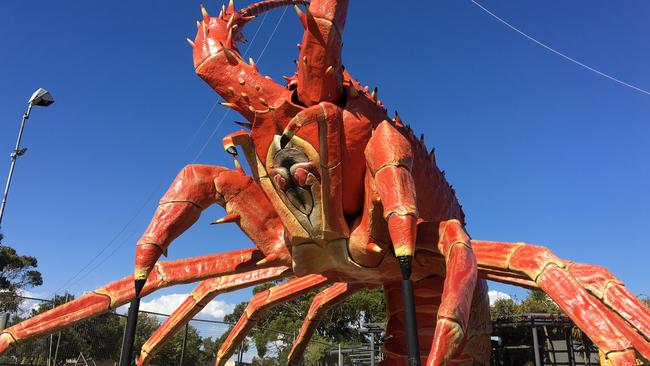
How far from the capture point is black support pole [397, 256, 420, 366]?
271 cm

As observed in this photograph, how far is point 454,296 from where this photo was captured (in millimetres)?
3092

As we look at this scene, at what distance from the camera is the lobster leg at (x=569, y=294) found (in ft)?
10.4

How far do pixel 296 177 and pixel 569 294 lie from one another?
2179mm

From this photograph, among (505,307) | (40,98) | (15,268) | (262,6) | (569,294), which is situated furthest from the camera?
(15,268)

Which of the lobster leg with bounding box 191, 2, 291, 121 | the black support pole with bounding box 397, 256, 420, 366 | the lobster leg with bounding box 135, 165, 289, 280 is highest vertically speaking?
the lobster leg with bounding box 191, 2, 291, 121

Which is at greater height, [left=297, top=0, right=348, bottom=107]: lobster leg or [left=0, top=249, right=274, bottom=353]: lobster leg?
[left=297, top=0, right=348, bottom=107]: lobster leg

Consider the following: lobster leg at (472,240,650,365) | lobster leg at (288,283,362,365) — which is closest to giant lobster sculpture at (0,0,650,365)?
lobster leg at (472,240,650,365)

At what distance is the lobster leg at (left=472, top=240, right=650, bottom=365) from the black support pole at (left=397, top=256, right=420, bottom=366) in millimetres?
1275

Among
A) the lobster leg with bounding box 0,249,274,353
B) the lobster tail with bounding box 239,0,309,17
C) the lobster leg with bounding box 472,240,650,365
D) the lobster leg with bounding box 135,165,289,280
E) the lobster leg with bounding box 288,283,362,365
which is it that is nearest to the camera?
the lobster leg with bounding box 472,240,650,365

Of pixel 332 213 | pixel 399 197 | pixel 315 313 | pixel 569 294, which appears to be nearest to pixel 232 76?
pixel 332 213

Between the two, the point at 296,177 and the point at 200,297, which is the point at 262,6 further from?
the point at 200,297

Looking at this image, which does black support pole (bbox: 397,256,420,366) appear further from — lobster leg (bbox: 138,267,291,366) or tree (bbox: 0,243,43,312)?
tree (bbox: 0,243,43,312)

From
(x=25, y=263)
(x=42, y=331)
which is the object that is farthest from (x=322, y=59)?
(x=25, y=263)

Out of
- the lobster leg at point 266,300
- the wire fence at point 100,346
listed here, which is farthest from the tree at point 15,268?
the lobster leg at point 266,300
